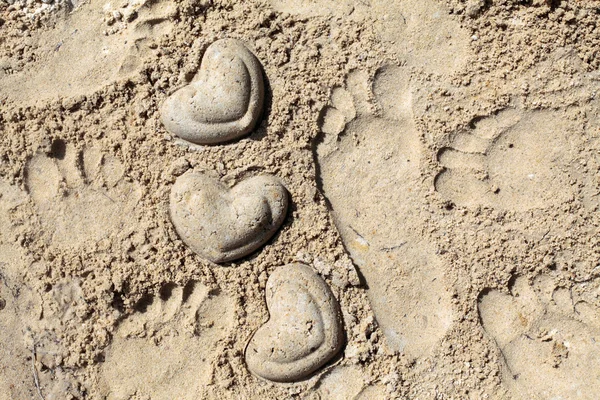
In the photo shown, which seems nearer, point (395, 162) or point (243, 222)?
point (243, 222)

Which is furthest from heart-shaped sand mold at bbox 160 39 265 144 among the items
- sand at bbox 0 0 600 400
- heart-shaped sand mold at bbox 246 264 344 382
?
heart-shaped sand mold at bbox 246 264 344 382

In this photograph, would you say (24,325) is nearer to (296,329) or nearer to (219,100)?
Result: (296,329)

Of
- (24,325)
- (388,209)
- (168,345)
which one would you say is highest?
(388,209)

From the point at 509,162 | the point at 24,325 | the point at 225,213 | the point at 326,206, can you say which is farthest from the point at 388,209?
the point at 24,325

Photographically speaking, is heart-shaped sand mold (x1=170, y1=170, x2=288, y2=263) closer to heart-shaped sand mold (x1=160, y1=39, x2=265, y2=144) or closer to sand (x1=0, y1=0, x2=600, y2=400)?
sand (x1=0, y1=0, x2=600, y2=400)

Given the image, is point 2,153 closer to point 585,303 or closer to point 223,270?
point 223,270

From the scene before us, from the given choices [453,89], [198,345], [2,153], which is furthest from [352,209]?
[2,153]
